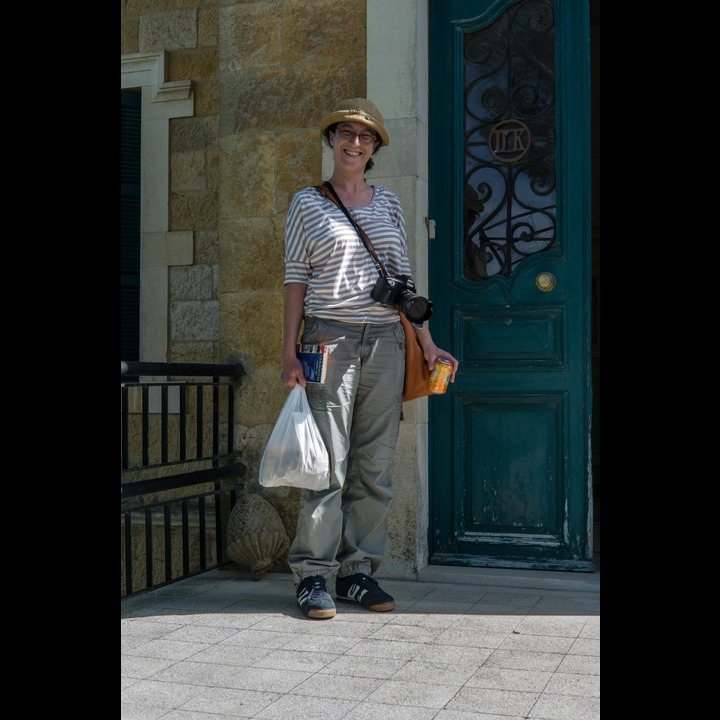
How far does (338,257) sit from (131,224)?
2100mm

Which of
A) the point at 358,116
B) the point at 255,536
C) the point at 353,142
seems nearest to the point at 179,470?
the point at 255,536

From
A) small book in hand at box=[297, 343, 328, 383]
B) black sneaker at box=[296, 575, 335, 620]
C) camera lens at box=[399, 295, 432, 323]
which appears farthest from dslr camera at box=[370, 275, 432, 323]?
black sneaker at box=[296, 575, 335, 620]

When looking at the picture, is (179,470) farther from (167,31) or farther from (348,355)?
(167,31)

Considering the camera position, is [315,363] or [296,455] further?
[315,363]

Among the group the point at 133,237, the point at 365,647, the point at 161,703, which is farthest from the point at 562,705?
the point at 133,237

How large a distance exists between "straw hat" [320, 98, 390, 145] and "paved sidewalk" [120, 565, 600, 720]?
6.48ft

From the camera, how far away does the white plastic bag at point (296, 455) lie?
3748 mm

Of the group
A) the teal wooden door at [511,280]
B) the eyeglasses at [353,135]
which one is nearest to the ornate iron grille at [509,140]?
the teal wooden door at [511,280]

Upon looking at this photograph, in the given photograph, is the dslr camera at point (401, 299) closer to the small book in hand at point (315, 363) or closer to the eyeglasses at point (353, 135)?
the small book in hand at point (315, 363)

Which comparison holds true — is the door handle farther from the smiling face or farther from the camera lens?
the smiling face

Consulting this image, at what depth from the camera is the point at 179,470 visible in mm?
5289
